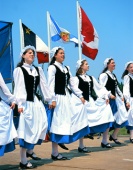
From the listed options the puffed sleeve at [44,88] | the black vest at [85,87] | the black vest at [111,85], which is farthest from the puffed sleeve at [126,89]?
the puffed sleeve at [44,88]

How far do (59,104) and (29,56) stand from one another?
0.93 m

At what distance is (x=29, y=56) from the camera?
576 cm

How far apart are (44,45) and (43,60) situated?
459mm

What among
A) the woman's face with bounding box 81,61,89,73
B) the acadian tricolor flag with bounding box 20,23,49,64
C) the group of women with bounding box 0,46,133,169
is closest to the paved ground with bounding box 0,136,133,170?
the group of women with bounding box 0,46,133,169

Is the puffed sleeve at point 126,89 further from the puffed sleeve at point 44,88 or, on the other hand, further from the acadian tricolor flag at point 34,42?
the acadian tricolor flag at point 34,42

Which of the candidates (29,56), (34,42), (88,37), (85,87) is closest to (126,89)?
(85,87)

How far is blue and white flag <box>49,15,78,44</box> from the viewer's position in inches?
479

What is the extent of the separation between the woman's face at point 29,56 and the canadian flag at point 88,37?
6.23m

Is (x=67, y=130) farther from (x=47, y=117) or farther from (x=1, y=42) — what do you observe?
(x=1, y=42)

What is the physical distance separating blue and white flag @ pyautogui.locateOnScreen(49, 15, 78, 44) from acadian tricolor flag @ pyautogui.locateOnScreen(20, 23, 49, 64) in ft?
1.32

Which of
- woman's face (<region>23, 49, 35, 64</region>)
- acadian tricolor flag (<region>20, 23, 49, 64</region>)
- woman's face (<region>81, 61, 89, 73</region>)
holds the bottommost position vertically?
woman's face (<region>23, 49, 35, 64</region>)

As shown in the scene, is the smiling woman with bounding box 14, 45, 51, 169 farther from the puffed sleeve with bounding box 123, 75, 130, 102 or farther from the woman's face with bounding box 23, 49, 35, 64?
the puffed sleeve with bounding box 123, 75, 130, 102

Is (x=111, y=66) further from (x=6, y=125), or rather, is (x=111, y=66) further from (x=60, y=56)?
(x=6, y=125)

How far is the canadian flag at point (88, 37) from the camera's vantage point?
12.0 m
